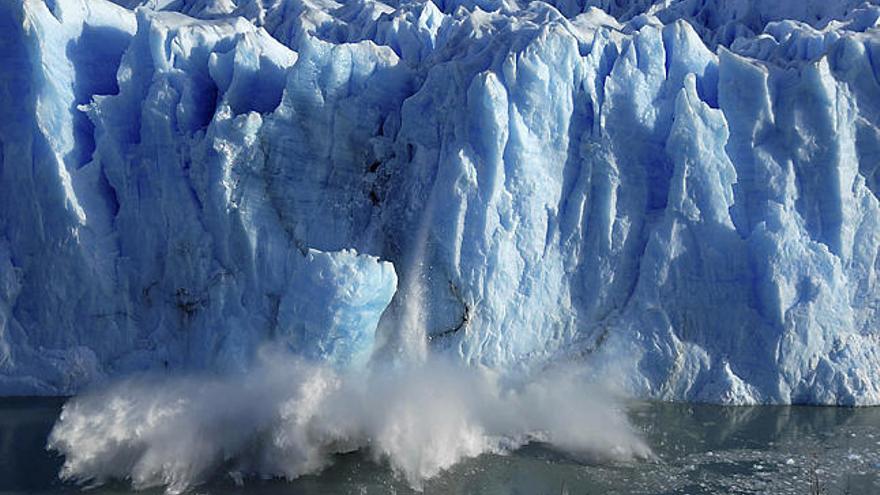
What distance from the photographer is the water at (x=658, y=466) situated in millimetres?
6047

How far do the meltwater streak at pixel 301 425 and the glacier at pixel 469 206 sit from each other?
494 mm

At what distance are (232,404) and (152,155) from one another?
2917 millimetres

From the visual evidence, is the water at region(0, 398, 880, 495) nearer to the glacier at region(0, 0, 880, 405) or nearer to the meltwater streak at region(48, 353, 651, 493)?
the meltwater streak at region(48, 353, 651, 493)

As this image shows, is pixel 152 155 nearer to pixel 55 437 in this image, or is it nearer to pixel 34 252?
pixel 34 252

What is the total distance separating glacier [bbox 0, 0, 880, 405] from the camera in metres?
7.75

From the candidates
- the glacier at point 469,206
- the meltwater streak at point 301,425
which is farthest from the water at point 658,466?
the glacier at point 469,206

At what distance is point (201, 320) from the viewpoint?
7.82 metres

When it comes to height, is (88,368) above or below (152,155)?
below

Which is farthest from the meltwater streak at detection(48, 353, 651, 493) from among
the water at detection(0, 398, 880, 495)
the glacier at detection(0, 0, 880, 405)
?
the glacier at detection(0, 0, 880, 405)

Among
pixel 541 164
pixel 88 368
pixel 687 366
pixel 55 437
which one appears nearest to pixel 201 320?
pixel 88 368

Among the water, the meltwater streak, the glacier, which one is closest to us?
the water

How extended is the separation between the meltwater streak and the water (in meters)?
0.16

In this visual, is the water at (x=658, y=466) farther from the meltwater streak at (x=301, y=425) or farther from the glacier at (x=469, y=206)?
the glacier at (x=469, y=206)

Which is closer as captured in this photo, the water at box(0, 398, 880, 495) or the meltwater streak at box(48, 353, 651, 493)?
the water at box(0, 398, 880, 495)
